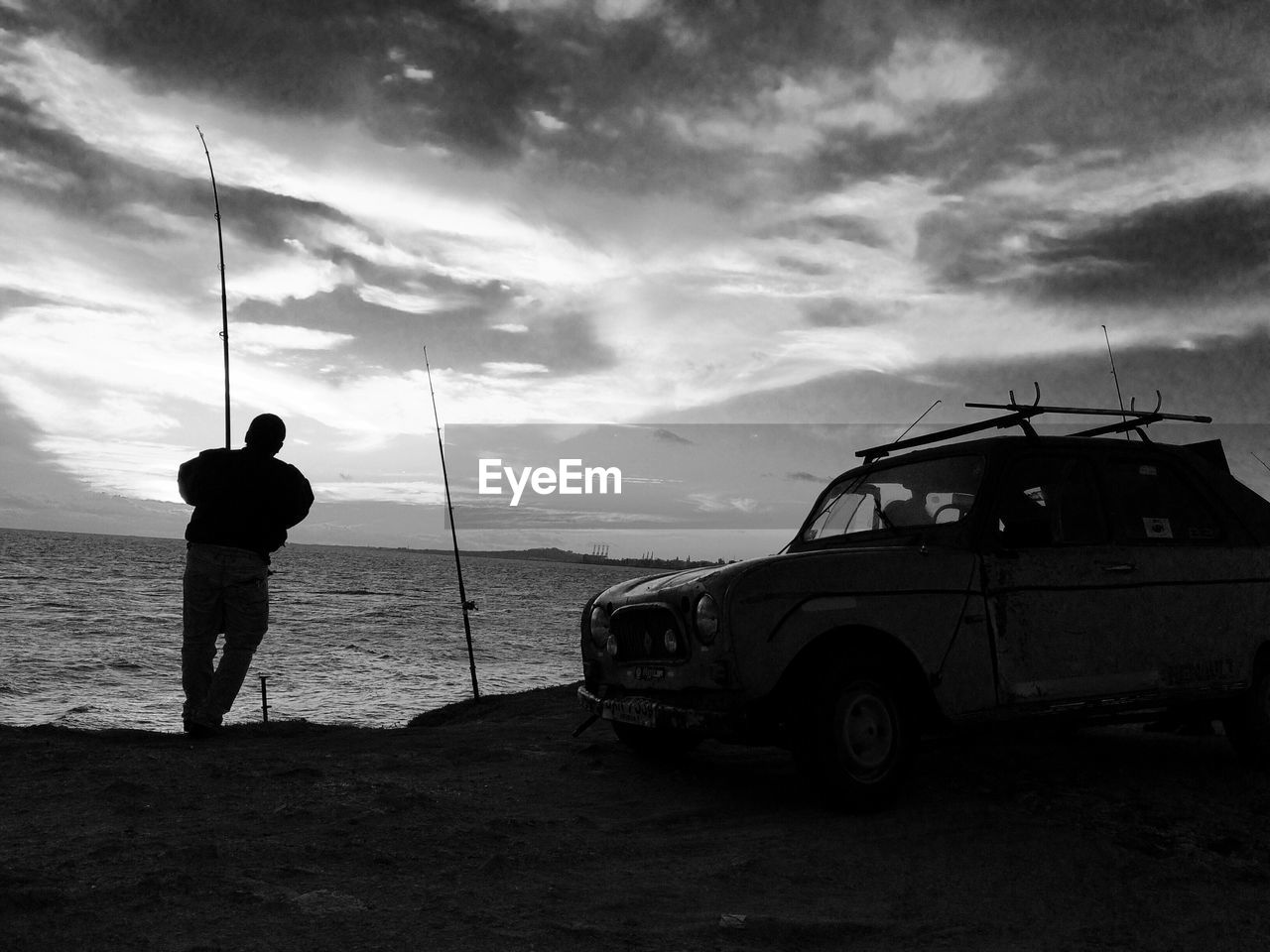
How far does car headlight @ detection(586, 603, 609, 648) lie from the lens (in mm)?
5375

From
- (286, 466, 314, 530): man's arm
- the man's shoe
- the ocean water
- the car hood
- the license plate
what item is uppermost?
(286, 466, 314, 530): man's arm

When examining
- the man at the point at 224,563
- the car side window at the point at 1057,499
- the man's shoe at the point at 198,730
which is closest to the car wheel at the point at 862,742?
the car side window at the point at 1057,499

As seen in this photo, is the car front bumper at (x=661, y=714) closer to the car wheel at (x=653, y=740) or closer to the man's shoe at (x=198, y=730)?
the car wheel at (x=653, y=740)

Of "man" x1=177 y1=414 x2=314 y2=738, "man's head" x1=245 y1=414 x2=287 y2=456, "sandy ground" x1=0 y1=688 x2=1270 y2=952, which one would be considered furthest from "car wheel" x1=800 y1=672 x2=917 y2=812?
"man's head" x1=245 y1=414 x2=287 y2=456

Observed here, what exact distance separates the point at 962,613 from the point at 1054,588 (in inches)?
25.4

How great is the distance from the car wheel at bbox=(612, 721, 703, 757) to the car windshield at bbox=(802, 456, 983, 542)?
1.51 metres

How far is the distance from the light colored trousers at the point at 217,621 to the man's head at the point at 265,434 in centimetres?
74

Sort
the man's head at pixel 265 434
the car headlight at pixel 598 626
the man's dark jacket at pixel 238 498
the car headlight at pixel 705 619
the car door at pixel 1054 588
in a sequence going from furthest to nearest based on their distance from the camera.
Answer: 1. the man's head at pixel 265 434
2. the man's dark jacket at pixel 238 498
3. the car headlight at pixel 598 626
4. the car door at pixel 1054 588
5. the car headlight at pixel 705 619

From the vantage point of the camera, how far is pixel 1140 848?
392 cm

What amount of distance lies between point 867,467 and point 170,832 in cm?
442

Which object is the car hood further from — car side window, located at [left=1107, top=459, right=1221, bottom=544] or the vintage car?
car side window, located at [left=1107, top=459, right=1221, bottom=544]

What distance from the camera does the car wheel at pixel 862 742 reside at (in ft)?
13.9

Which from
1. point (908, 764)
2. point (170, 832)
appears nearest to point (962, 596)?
point (908, 764)

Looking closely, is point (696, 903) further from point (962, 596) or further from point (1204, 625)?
point (1204, 625)
